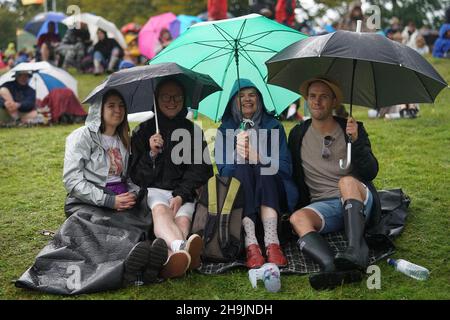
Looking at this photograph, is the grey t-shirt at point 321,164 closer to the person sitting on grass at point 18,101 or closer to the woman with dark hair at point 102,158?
the woman with dark hair at point 102,158

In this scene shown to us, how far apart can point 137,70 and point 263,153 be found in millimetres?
1189

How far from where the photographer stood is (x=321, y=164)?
4.76 m

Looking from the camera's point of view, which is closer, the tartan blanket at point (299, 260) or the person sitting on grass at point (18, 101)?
the tartan blanket at point (299, 260)

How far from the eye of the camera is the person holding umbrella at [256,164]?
4.50m

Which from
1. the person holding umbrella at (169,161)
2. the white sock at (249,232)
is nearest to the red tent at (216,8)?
the person holding umbrella at (169,161)

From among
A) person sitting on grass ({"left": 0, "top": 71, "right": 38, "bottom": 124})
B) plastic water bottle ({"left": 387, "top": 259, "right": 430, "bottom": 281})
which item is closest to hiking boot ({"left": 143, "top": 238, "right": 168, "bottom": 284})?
plastic water bottle ({"left": 387, "top": 259, "right": 430, "bottom": 281})

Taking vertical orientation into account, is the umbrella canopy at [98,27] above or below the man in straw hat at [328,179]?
above

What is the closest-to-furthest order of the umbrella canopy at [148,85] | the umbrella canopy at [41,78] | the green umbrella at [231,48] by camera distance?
1. the umbrella canopy at [148,85]
2. the green umbrella at [231,48]
3. the umbrella canopy at [41,78]

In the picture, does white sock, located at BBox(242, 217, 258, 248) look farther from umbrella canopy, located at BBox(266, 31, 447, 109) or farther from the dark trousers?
umbrella canopy, located at BBox(266, 31, 447, 109)

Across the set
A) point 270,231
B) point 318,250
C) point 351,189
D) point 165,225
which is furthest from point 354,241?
point 165,225

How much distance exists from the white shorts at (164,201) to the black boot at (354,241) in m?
1.22

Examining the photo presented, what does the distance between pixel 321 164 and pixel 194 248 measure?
1.29 m

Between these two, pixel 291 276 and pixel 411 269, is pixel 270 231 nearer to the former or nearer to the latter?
pixel 291 276

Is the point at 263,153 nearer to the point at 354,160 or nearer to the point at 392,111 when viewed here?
the point at 354,160
